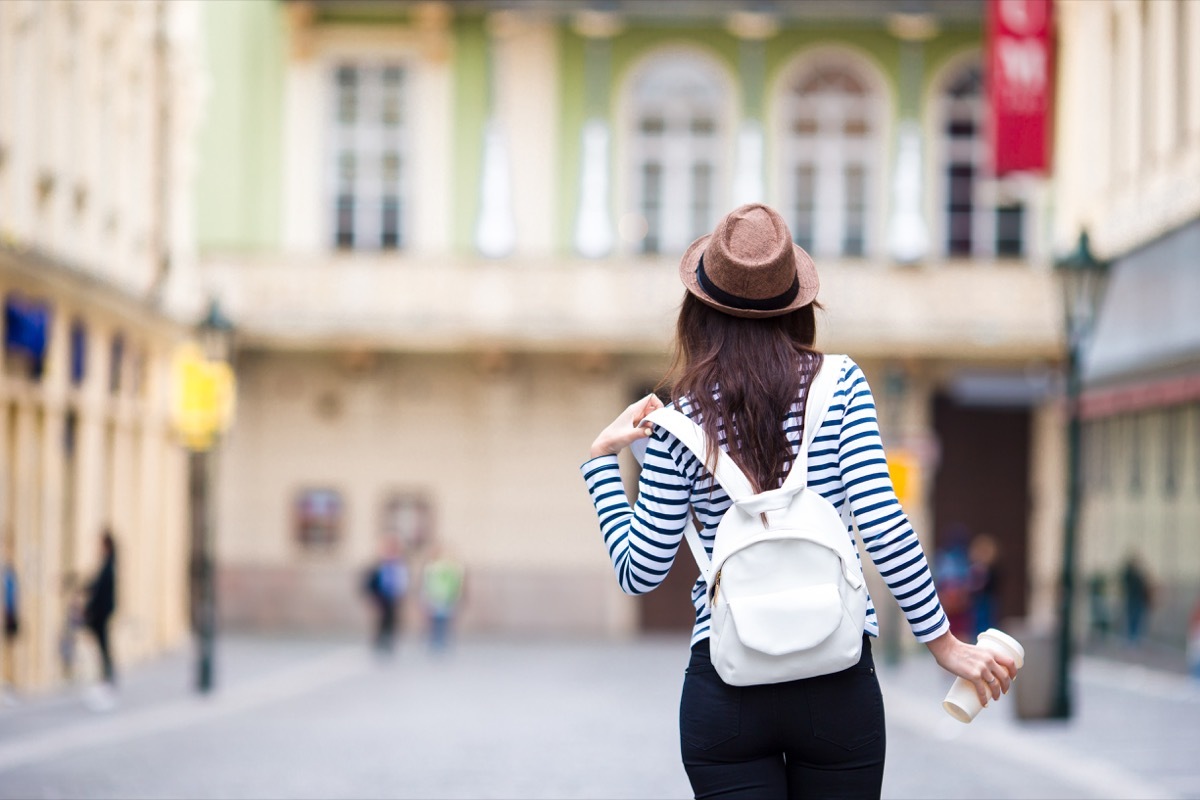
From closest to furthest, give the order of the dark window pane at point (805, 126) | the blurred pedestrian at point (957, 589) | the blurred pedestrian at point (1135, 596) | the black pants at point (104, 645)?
the black pants at point (104, 645) → the blurred pedestrian at point (1135, 596) → the blurred pedestrian at point (957, 589) → the dark window pane at point (805, 126)

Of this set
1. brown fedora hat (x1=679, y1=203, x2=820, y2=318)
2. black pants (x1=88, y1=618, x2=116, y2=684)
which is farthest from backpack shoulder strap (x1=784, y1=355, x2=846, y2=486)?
black pants (x1=88, y1=618, x2=116, y2=684)

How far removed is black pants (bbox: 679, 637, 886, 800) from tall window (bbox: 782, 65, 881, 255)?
30.9 metres

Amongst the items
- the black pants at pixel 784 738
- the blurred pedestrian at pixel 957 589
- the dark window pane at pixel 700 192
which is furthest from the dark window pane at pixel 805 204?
the black pants at pixel 784 738

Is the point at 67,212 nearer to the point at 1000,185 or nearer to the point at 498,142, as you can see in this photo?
the point at 498,142

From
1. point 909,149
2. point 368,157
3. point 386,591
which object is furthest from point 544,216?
point 386,591

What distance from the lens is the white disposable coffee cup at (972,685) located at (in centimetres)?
358

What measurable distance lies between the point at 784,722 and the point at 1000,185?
31787mm

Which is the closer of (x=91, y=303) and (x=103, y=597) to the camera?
(x=103, y=597)

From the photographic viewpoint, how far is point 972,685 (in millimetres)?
3576

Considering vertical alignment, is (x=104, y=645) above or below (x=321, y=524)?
below

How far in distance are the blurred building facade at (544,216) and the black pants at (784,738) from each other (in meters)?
29.8

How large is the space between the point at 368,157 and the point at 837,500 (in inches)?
1247

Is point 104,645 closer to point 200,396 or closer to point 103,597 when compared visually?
point 103,597

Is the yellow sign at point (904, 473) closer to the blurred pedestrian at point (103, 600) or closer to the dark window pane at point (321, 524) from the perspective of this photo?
the blurred pedestrian at point (103, 600)
